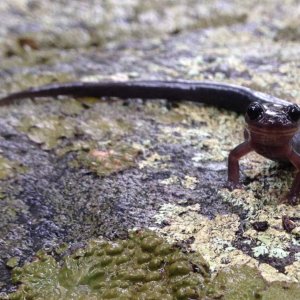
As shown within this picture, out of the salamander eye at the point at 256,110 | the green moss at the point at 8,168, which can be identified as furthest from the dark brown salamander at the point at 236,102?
the green moss at the point at 8,168

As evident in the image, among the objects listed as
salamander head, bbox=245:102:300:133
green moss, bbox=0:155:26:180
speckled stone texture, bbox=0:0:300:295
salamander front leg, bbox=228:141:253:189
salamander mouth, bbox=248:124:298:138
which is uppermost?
salamander head, bbox=245:102:300:133

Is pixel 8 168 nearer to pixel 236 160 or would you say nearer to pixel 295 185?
pixel 236 160

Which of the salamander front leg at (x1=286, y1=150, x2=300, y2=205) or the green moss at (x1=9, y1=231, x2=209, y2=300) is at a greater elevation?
the salamander front leg at (x1=286, y1=150, x2=300, y2=205)

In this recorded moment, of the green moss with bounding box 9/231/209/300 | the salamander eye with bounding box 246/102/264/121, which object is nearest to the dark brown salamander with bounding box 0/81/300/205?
the salamander eye with bounding box 246/102/264/121

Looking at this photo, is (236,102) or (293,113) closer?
(293,113)

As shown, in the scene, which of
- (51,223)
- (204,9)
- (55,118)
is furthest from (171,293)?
(204,9)

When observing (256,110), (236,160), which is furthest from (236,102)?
(256,110)

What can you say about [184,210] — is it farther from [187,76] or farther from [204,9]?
[204,9]

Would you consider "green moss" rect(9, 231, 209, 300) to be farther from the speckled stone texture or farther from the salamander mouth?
the salamander mouth
